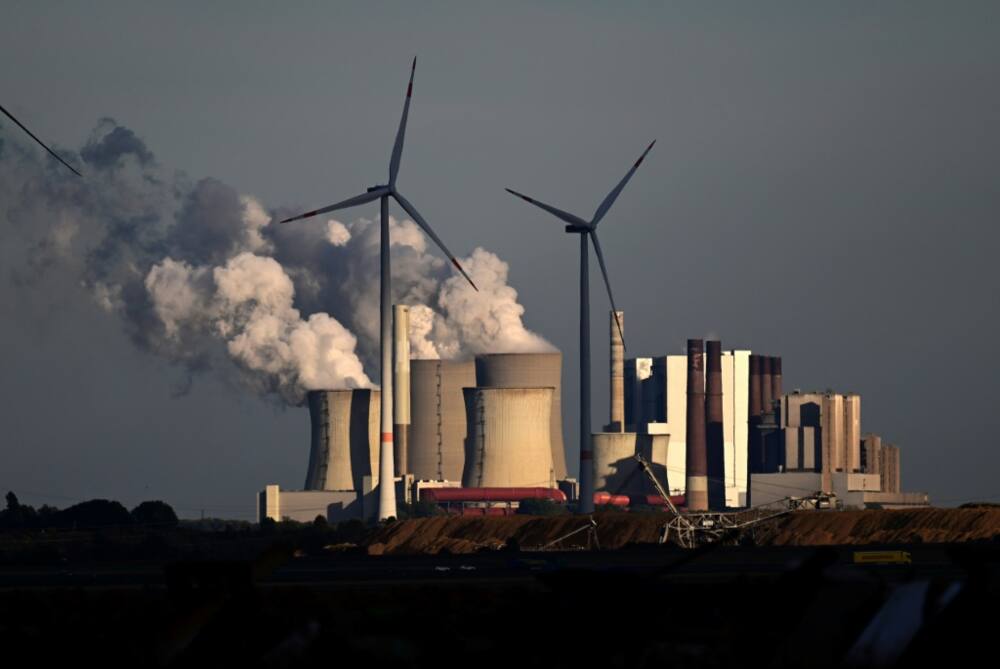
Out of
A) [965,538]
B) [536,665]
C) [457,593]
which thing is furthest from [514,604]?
[965,538]

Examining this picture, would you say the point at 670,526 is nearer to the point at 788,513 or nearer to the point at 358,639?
the point at 788,513

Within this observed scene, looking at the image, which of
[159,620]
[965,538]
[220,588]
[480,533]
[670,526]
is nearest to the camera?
[220,588]

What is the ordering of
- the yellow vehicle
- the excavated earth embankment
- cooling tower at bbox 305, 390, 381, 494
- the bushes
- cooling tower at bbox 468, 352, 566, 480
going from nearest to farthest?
the yellow vehicle
the excavated earth embankment
the bushes
cooling tower at bbox 468, 352, 566, 480
cooling tower at bbox 305, 390, 381, 494

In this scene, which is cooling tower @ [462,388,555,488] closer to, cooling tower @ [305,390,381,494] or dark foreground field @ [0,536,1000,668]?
cooling tower @ [305,390,381,494]

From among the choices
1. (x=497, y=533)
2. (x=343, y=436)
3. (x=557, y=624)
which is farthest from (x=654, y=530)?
(x=343, y=436)

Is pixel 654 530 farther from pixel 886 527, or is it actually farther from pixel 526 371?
pixel 526 371

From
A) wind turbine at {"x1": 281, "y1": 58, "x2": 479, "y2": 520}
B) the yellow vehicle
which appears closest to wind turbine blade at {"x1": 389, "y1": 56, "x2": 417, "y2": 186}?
wind turbine at {"x1": 281, "y1": 58, "x2": 479, "y2": 520}
